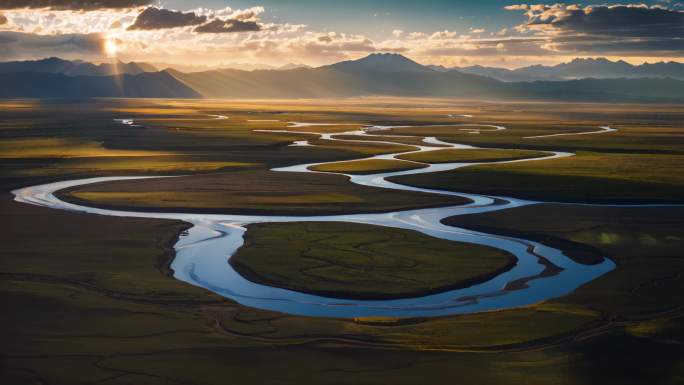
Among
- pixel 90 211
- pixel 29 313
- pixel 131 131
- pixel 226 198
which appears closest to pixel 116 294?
pixel 29 313

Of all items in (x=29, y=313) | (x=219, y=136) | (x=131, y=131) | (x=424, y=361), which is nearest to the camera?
(x=424, y=361)

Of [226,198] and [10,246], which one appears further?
[226,198]

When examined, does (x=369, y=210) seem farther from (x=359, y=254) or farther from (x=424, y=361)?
(x=424, y=361)

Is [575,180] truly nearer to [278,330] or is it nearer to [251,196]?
[251,196]

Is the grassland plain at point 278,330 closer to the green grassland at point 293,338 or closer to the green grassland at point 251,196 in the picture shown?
the green grassland at point 293,338

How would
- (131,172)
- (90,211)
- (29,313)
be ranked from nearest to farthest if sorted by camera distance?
1. (29,313)
2. (90,211)
3. (131,172)

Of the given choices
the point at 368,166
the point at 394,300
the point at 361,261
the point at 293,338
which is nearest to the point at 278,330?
the point at 293,338

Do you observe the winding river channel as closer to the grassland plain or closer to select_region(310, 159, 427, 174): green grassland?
the grassland plain
